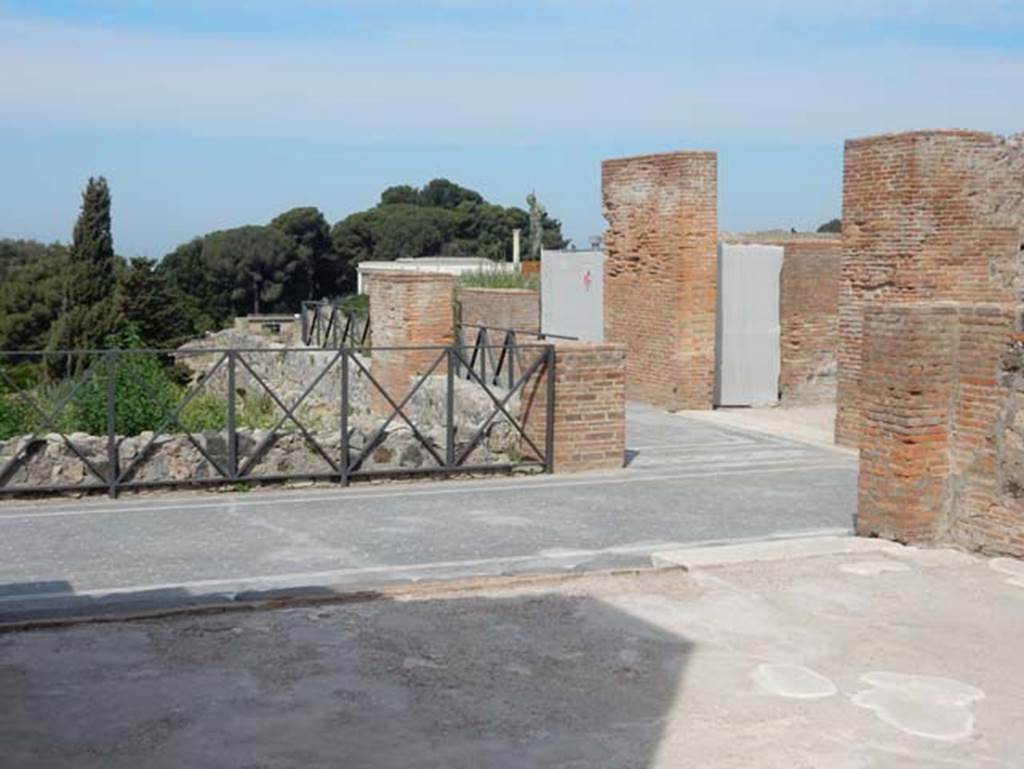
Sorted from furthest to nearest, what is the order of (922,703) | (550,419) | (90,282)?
(90,282)
(550,419)
(922,703)

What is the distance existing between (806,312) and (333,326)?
27.6 feet

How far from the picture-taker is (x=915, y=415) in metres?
8.65

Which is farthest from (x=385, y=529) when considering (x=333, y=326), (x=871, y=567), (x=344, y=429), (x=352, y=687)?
(x=333, y=326)

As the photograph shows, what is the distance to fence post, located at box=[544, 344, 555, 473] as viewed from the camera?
12273mm

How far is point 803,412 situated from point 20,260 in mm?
57932

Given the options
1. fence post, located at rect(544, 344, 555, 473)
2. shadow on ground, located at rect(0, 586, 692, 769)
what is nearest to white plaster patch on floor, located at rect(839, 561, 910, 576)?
shadow on ground, located at rect(0, 586, 692, 769)

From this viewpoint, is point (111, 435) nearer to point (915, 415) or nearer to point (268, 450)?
point (268, 450)

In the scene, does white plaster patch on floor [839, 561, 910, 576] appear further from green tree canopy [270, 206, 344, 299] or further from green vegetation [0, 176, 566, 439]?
green tree canopy [270, 206, 344, 299]

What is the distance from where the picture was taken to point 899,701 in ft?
18.5

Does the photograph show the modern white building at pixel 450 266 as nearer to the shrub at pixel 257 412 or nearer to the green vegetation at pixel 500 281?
the green vegetation at pixel 500 281

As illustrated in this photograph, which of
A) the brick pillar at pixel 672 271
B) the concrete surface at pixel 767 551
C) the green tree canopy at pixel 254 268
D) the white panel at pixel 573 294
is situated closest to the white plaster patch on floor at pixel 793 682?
the concrete surface at pixel 767 551

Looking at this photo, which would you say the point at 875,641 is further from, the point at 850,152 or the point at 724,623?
the point at 850,152

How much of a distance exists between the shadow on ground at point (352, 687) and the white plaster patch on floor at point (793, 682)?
0.39m

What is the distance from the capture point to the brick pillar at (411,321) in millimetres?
17344
